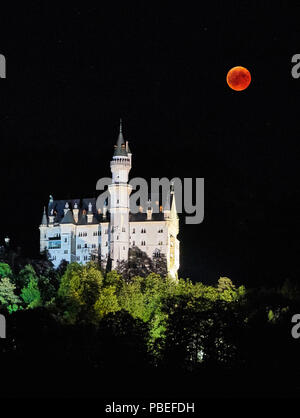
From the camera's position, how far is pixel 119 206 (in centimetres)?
12562

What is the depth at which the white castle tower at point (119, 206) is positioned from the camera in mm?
124312

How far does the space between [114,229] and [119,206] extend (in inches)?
96.3

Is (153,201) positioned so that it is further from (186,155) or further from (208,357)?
(208,357)

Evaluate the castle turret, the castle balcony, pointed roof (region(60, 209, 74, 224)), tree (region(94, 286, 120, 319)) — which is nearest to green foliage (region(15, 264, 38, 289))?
tree (region(94, 286, 120, 319))

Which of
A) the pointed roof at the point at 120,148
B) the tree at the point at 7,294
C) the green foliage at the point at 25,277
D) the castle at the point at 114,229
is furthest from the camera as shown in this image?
the pointed roof at the point at 120,148

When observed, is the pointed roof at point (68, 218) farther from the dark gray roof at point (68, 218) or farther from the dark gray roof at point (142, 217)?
the dark gray roof at point (142, 217)

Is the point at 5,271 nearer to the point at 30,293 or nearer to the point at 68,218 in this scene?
the point at 30,293

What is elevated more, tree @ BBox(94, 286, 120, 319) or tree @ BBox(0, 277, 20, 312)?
tree @ BBox(0, 277, 20, 312)

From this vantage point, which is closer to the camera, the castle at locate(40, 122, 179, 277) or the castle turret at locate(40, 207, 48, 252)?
the castle at locate(40, 122, 179, 277)

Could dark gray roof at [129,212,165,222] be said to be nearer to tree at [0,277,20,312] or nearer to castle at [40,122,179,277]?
castle at [40,122,179,277]

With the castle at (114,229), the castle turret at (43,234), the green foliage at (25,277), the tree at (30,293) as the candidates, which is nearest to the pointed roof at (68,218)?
the castle at (114,229)

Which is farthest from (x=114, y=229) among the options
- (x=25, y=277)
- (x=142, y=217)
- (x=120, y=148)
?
(x=25, y=277)

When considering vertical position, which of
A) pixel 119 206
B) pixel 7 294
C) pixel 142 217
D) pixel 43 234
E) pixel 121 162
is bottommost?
pixel 7 294

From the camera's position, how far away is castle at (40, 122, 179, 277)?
12450 centimetres
